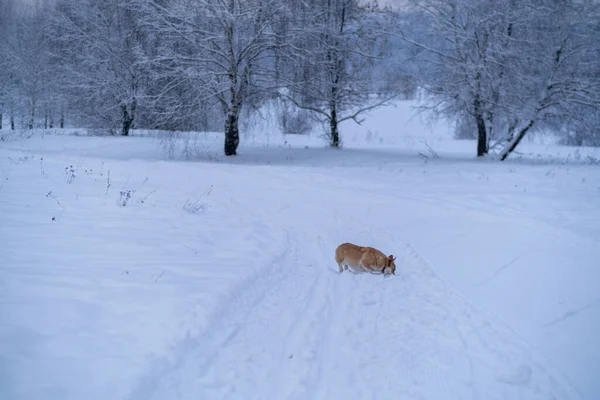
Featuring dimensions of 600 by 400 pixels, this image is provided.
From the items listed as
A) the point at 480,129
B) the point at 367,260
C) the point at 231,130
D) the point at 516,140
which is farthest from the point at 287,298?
the point at 480,129

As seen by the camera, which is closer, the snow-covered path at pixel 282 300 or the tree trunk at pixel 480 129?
the snow-covered path at pixel 282 300

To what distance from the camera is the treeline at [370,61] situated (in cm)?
1354

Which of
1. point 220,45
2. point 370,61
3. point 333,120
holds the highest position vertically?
point 370,61

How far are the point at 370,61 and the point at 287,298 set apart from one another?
15.7m

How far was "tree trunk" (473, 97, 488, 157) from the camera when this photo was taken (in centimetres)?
1468

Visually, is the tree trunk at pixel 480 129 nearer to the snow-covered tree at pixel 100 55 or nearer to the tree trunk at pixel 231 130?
the tree trunk at pixel 231 130

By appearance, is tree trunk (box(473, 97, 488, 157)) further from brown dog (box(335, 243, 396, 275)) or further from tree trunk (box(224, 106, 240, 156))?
brown dog (box(335, 243, 396, 275))

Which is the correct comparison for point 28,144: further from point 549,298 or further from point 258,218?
point 549,298

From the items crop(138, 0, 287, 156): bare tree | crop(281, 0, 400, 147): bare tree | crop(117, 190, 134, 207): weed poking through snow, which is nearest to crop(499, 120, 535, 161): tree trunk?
crop(281, 0, 400, 147): bare tree

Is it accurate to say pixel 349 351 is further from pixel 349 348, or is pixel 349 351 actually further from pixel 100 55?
pixel 100 55

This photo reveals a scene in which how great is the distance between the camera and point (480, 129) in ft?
51.5

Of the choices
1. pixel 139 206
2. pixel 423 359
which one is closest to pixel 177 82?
pixel 139 206

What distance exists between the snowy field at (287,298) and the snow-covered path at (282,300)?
19mm

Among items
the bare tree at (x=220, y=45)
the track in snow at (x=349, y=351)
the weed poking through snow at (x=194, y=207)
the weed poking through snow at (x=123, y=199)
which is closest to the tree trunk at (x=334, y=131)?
the bare tree at (x=220, y=45)
